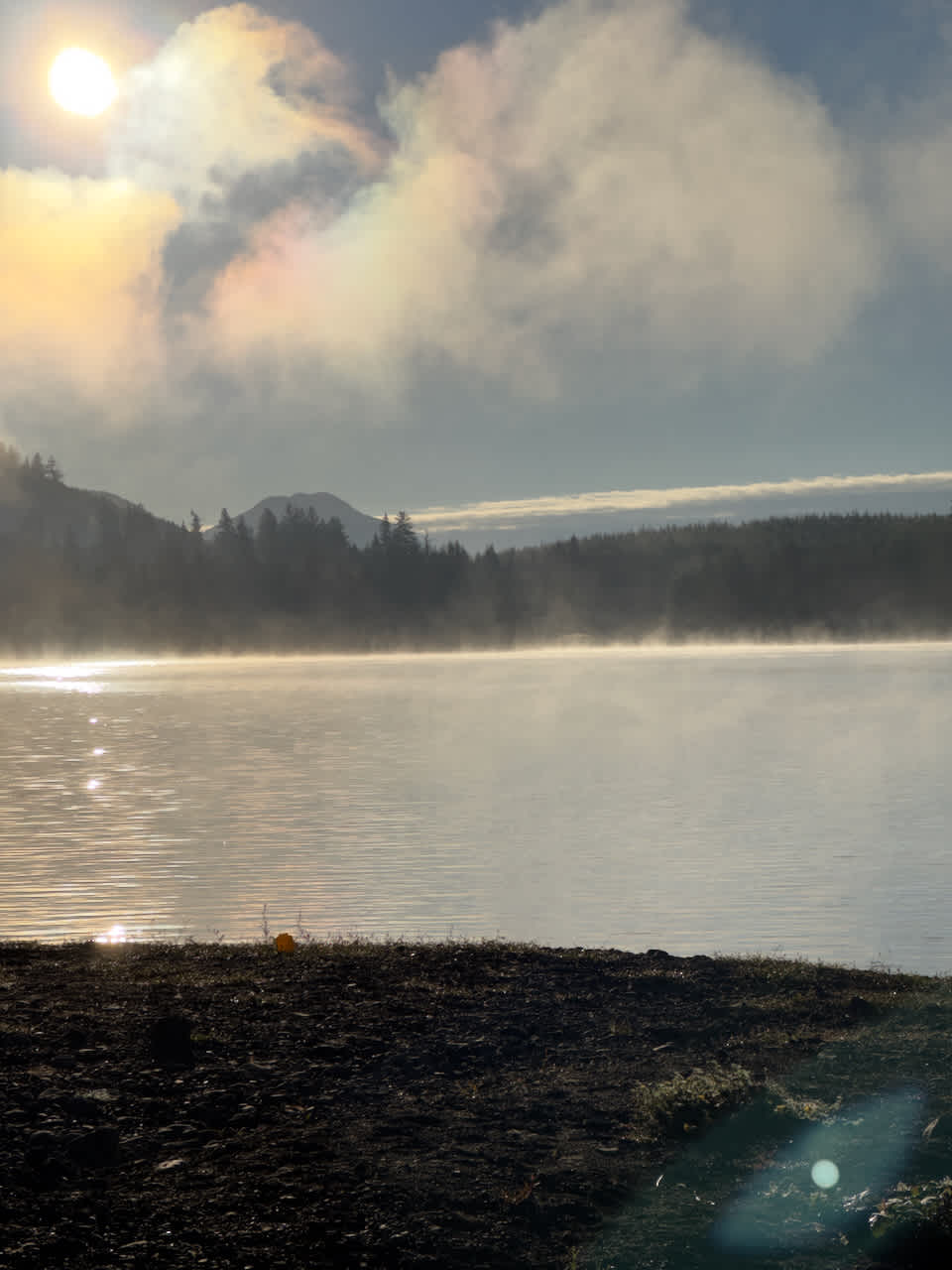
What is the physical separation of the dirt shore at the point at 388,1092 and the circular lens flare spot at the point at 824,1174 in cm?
50

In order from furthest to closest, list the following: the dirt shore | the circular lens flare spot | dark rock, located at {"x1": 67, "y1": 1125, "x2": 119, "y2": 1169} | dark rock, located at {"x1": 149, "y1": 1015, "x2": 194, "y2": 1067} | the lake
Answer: the lake
dark rock, located at {"x1": 149, "y1": 1015, "x2": 194, "y2": 1067}
dark rock, located at {"x1": 67, "y1": 1125, "x2": 119, "y2": 1169}
the circular lens flare spot
the dirt shore

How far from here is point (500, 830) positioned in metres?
30.6

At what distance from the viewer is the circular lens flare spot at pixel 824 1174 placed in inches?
321

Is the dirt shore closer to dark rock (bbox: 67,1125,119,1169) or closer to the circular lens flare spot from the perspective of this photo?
dark rock (bbox: 67,1125,119,1169)

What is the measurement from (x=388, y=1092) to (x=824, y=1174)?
3.12 metres

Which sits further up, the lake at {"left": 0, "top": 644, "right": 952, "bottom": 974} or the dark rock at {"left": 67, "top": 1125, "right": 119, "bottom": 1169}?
the dark rock at {"left": 67, "top": 1125, "right": 119, "bottom": 1169}

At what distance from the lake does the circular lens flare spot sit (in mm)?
7985

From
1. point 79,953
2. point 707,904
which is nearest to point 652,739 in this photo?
point 707,904

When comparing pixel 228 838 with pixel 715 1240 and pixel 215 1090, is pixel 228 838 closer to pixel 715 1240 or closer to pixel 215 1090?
pixel 215 1090

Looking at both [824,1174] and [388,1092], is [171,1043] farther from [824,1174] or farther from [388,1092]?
[824,1174]

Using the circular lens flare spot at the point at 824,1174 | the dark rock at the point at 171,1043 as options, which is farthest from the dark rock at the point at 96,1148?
the circular lens flare spot at the point at 824,1174

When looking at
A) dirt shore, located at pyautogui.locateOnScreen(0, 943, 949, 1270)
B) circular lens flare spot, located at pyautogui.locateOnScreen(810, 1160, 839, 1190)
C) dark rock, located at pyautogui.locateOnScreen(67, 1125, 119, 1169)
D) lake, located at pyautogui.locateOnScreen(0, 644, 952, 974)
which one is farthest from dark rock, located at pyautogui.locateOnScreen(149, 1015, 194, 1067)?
lake, located at pyautogui.locateOnScreen(0, 644, 952, 974)

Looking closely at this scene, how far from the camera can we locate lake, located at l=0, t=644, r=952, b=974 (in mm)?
19234

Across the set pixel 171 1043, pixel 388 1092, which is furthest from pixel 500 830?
pixel 388 1092
